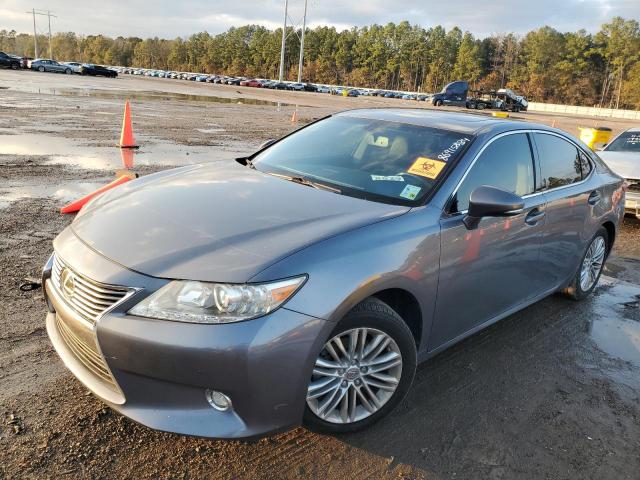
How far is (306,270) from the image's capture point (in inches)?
97.3

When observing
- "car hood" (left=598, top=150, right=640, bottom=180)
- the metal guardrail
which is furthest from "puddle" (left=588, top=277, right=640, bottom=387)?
the metal guardrail

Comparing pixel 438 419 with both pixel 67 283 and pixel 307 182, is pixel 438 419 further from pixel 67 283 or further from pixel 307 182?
pixel 67 283

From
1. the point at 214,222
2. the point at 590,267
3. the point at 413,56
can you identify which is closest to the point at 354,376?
the point at 214,222

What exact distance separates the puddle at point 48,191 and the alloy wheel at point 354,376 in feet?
18.1

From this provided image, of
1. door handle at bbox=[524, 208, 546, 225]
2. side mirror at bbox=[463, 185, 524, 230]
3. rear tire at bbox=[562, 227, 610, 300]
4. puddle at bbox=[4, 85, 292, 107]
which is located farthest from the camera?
puddle at bbox=[4, 85, 292, 107]

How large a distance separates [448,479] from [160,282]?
166 centimetres

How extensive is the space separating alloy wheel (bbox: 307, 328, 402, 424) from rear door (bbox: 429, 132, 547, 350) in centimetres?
44

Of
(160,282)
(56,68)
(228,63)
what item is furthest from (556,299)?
(228,63)

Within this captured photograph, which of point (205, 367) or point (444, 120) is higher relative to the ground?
point (444, 120)

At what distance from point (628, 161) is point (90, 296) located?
29.3 ft

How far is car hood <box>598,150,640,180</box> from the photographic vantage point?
8.53 m

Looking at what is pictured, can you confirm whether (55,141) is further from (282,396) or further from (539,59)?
(539,59)

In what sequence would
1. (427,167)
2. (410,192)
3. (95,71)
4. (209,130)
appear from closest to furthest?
(410,192), (427,167), (209,130), (95,71)

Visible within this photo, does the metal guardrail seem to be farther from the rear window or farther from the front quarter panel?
the front quarter panel
